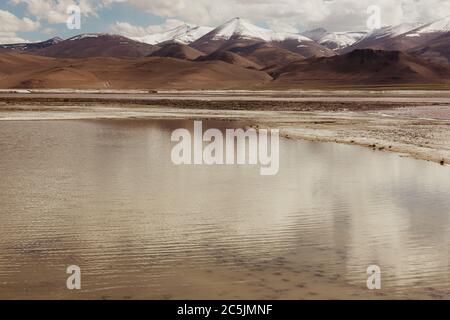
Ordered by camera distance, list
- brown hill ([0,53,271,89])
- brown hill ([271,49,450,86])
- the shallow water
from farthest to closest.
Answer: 1. brown hill ([271,49,450,86])
2. brown hill ([0,53,271,89])
3. the shallow water

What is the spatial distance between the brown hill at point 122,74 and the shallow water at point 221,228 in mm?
117543

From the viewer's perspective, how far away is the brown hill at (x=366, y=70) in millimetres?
162875

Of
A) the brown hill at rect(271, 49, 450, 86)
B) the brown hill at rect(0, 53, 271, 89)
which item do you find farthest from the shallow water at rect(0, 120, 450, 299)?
the brown hill at rect(271, 49, 450, 86)

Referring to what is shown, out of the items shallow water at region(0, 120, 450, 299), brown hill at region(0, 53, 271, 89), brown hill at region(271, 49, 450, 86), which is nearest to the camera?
shallow water at region(0, 120, 450, 299)

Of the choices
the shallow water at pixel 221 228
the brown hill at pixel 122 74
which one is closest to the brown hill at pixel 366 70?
the brown hill at pixel 122 74

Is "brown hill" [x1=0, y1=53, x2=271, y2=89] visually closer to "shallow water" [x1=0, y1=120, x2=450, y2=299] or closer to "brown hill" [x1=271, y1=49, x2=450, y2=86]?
"brown hill" [x1=271, y1=49, x2=450, y2=86]

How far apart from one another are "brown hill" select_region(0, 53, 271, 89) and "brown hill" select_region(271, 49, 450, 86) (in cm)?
1203

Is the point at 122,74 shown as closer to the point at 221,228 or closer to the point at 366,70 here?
the point at 366,70

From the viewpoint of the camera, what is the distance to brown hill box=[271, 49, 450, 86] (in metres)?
163

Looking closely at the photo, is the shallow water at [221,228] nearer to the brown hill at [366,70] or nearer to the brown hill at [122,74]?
the brown hill at [122,74]

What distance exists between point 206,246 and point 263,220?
1978 mm

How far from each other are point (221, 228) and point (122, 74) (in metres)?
151
